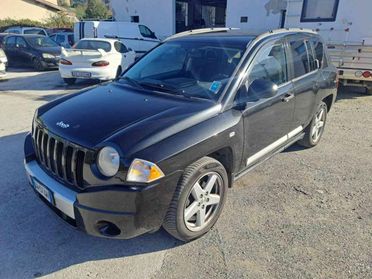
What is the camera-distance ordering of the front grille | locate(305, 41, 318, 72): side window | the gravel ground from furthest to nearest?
locate(305, 41, 318, 72): side window < the gravel ground < the front grille

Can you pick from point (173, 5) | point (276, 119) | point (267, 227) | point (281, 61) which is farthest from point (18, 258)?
point (173, 5)

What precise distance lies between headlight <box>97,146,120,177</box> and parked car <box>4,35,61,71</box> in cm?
1218

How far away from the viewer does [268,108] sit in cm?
324

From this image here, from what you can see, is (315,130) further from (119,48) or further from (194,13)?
(194,13)

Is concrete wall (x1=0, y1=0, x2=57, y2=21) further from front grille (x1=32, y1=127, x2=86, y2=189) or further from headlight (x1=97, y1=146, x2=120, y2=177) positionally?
headlight (x1=97, y1=146, x2=120, y2=177)

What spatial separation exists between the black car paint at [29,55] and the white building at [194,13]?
304 inches

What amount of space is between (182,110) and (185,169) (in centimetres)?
55

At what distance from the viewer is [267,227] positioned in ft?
9.59

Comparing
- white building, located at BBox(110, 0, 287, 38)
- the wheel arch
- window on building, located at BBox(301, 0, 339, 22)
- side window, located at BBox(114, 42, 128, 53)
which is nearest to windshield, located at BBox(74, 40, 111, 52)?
side window, located at BBox(114, 42, 128, 53)

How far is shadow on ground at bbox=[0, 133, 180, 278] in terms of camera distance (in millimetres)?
2461

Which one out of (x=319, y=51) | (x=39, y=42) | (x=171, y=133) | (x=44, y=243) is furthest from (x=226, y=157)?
(x=39, y=42)

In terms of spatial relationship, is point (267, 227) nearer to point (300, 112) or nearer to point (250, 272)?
point (250, 272)

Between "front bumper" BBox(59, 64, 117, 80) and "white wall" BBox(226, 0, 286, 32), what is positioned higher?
"white wall" BBox(226, 0, 286, 32)

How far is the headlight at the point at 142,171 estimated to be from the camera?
7.14 feet
